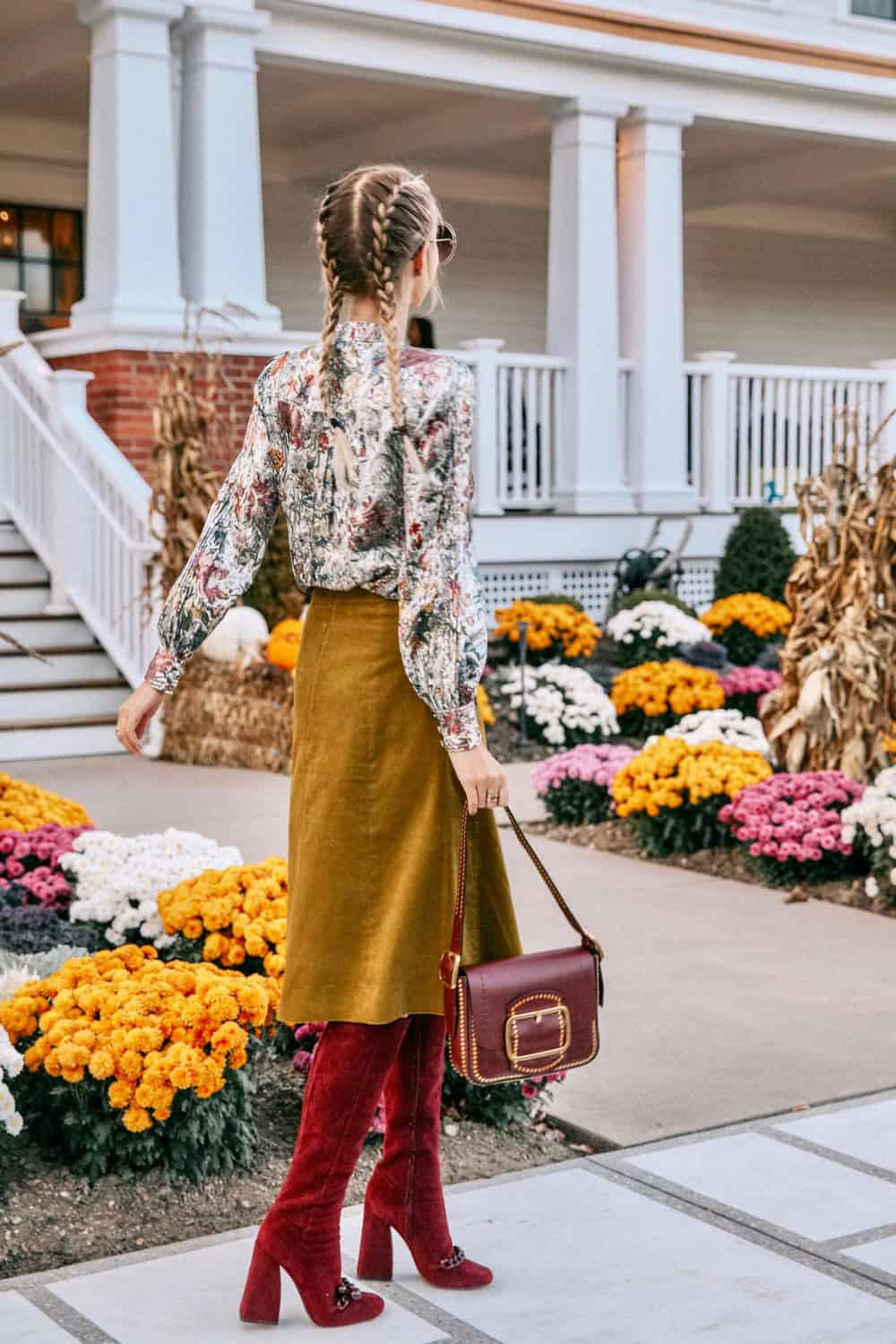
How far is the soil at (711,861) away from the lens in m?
6.05

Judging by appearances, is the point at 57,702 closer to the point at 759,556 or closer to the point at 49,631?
the point at 49,631

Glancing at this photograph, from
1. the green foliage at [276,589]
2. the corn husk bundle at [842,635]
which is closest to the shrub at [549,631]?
the green foliage at [276,589]

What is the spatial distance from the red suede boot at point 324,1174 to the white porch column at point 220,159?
834 centimetres

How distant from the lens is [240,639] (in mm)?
9000

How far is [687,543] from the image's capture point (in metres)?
12.7

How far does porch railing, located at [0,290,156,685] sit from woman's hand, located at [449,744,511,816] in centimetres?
645

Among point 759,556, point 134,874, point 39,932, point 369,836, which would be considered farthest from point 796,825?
point 759,556

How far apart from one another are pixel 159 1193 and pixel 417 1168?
0.73m

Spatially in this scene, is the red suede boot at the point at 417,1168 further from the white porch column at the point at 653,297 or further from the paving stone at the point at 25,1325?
the white porch column at the point at 653,297

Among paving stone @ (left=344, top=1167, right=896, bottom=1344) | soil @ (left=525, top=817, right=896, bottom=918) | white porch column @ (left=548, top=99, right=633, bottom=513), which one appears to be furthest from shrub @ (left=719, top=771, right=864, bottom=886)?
white porch column @ (left=548, top=99, right=633, bottom=513)

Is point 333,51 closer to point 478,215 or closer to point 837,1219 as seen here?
point 478,215

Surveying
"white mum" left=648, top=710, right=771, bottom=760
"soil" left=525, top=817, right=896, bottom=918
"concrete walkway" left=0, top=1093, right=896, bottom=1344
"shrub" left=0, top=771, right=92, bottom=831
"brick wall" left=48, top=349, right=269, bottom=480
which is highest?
"brick wall" left=48, top=349, right=269, bottom=480

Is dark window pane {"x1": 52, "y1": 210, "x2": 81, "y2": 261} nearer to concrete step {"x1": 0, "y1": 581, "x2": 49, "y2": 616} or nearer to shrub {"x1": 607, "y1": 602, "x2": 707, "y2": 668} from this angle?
concrete step {"x1": 0, "y1": 581, "x2": 49, "y2": 616}

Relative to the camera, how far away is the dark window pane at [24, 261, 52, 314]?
13.7 m
